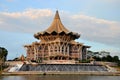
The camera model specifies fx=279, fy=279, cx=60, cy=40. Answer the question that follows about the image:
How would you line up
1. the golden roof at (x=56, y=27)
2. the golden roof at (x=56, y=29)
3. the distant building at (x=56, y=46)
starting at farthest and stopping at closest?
the golden roof at (x=56, y=27) < the golden roof at (x=56, y=29) < the distant building at (x=56, y=46)

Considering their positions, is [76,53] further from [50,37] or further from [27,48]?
[27,48]

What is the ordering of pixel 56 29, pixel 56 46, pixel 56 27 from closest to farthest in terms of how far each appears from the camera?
1. pixel 56 46
2. pixel 56 29
3. pixel 56 27

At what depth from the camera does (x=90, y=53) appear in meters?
103

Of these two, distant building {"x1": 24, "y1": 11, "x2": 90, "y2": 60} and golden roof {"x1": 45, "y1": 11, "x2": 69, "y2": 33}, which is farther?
golden roof {"x1": 45, "y1": 11, "x2": 69, "y2": 33}

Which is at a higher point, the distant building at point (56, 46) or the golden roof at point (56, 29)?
the golden roof at point (56, 29)

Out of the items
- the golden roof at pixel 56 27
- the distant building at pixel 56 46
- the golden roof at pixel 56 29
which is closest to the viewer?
the distant building at pixel 56 46

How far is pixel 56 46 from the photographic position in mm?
74688

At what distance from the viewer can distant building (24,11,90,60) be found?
245ft

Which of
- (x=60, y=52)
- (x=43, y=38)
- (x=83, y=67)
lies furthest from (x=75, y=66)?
(x=43, y=38)

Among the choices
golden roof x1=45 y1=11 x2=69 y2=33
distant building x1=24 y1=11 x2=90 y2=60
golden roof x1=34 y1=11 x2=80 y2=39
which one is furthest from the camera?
golden roof x1=45 y1=11 x2=69 y2=33

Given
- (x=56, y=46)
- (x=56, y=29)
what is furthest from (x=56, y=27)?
(x=56, y=46)

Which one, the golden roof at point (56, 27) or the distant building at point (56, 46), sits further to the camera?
the golden roof at point (56, 27)

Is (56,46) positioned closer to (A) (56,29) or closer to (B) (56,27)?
(A) (56,29)

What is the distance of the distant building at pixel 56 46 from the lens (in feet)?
245
